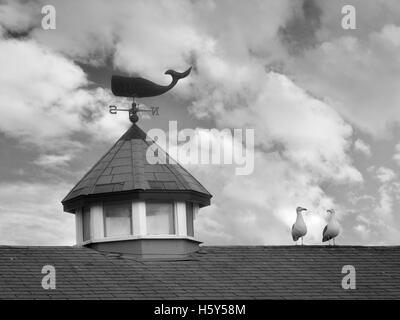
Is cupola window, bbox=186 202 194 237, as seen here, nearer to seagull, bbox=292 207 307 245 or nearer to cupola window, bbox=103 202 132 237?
cupola window, bbox=103 202 132 237

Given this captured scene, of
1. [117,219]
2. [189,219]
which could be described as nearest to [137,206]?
[117,219]

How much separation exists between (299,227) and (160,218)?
3903 mm

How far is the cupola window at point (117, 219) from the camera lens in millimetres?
25109

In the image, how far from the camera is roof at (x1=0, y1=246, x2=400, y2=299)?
21.6 meters

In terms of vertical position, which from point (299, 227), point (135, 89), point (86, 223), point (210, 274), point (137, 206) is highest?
point (135, 89)

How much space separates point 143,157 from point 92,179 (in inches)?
61.0

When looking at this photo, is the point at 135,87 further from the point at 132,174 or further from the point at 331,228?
the point at 331,228

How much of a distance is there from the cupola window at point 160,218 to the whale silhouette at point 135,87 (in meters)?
3.37

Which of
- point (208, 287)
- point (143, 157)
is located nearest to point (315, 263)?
point (208, 287)

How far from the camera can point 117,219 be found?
995 inches

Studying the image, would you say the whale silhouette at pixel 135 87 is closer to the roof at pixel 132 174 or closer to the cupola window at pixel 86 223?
the roof at pixel 132 174

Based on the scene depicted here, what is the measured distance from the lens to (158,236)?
2488 cm
